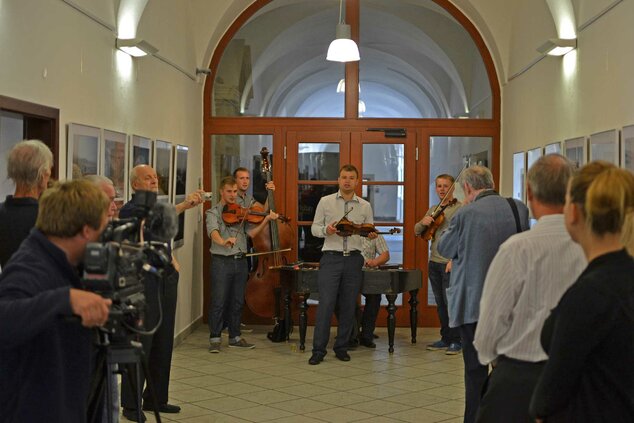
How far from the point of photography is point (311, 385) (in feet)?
22.9

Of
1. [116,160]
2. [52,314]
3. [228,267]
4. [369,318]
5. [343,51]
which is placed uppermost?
[343,51]

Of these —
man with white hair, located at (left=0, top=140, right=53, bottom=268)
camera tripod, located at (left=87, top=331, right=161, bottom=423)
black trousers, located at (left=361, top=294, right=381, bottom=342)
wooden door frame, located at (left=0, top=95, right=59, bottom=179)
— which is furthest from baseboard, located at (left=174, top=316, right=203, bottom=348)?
camera tripod, located at (left=87, top=331, right=161, bottom=423)

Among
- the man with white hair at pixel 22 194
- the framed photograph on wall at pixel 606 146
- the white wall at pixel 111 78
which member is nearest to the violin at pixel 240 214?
the white wall at pixel 111 78

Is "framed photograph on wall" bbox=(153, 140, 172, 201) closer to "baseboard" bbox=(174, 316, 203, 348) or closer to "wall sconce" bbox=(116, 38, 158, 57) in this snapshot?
"wall sconce" bbox=(116, 38, 158, 57)

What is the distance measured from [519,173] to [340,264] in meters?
2.29

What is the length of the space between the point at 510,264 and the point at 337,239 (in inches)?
183

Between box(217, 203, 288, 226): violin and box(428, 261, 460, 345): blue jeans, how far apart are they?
1.56 m

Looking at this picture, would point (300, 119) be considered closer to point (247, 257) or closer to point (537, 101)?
point (247, 257)

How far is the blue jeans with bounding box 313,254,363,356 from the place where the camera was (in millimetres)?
7758

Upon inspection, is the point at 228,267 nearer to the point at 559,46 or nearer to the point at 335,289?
the point at 335,289

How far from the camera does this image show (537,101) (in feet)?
27.1

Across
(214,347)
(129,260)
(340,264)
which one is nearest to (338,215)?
(340,264)

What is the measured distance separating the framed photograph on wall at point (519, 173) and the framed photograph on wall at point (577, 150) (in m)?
1.45

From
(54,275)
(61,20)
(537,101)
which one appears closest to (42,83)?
(61,20)
